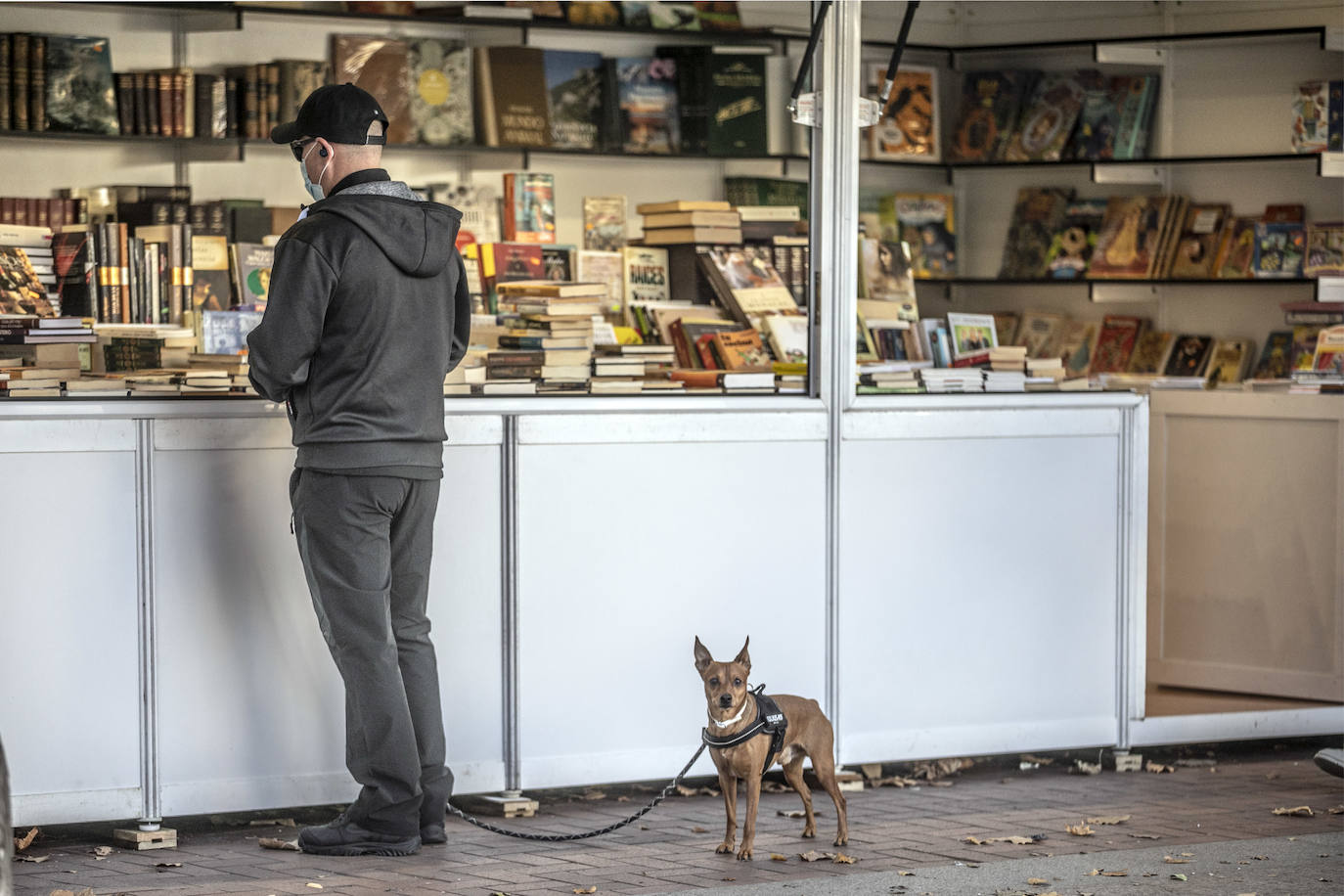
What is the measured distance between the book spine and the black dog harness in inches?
137

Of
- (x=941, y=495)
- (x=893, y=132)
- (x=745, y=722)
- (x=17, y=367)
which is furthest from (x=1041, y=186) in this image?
(x=17, y=367)

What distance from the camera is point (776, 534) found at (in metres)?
5.38

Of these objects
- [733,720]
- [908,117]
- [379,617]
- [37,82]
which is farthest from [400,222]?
[908,117]

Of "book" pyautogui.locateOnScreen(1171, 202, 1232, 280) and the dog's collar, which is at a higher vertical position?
"book" pyautogui.locateOnScreen(1171, 202, 1232, 280)

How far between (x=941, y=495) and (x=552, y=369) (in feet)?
4.28

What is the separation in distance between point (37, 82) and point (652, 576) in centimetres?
293

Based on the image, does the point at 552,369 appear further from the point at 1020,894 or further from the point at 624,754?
the point at 1020,894

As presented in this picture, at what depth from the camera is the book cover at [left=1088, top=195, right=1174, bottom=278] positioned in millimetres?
7719

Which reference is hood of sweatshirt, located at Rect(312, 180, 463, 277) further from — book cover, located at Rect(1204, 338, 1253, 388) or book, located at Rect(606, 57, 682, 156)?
book cover, located at Rect(1204, 338, 1253, 388)

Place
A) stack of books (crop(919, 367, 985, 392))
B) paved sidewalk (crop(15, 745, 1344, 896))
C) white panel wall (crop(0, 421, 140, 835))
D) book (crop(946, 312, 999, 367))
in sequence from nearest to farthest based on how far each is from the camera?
paved sidewalk (crop(15, 745, 1344, 896)) → white panel wall (crop(0, 421, 140, 835)) → stack of books (crop(919, 367, 985, 392)) → book (crop(946, 312, 999, 367))

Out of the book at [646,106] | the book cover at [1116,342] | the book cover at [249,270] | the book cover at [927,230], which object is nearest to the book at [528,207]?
the book at [646,106]

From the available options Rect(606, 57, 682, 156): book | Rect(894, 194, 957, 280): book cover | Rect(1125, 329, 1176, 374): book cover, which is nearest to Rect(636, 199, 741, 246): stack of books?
Rect(606, 57, 682, 156): book

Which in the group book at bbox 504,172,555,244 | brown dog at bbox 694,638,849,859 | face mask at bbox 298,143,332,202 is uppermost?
book at bbox 504,172,555,244

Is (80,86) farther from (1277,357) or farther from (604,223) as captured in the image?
(1277,357)
